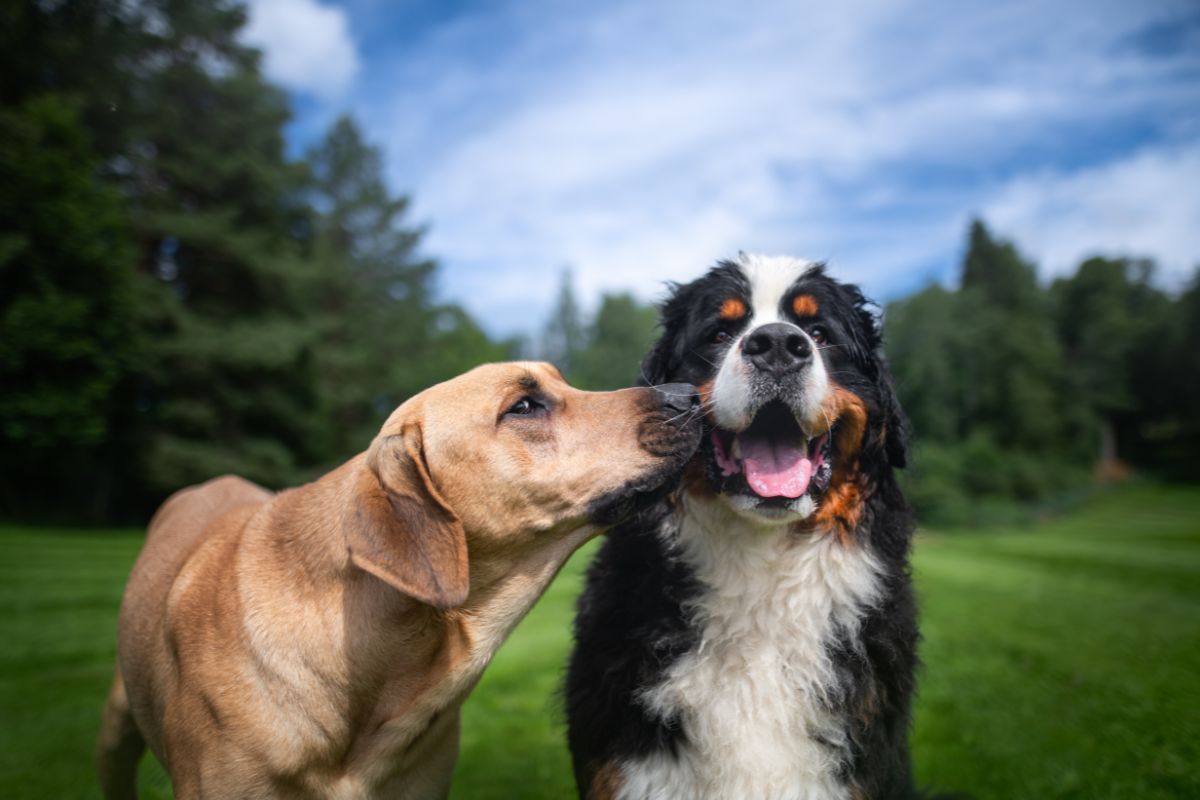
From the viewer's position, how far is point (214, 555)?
10.7 ft

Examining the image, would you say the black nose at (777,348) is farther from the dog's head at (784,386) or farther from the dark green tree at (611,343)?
the dark green tree at (611,343)

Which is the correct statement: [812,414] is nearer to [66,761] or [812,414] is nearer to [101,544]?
[66,761]

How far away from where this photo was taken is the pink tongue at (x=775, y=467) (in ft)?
9.67

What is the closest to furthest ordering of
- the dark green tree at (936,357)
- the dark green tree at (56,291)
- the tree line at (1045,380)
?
the dark green tree at (56,291), the tree line at (1045,380), the dark green tree at (936,357)

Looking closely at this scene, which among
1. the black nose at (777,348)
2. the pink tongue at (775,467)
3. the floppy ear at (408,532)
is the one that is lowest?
the floppy ear at (408,532)

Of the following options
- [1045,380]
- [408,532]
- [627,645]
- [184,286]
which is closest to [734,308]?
[627,645]

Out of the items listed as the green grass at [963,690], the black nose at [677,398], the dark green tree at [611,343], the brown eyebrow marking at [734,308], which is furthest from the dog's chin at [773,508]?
the dark green tree at [611,343]

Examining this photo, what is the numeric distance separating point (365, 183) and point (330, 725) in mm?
45145

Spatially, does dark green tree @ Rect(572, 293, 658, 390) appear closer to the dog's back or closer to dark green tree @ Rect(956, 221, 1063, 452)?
the dog's back

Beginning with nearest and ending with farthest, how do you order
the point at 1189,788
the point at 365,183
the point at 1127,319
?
the point at 1189,788, the point at 365,183, the point at 1127,319

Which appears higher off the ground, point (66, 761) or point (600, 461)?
point (600, 461)

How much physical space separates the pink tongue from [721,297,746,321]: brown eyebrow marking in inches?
23.1

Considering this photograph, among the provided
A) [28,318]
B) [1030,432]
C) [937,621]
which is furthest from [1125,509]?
[28,318]

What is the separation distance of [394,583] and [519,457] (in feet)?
2.39
